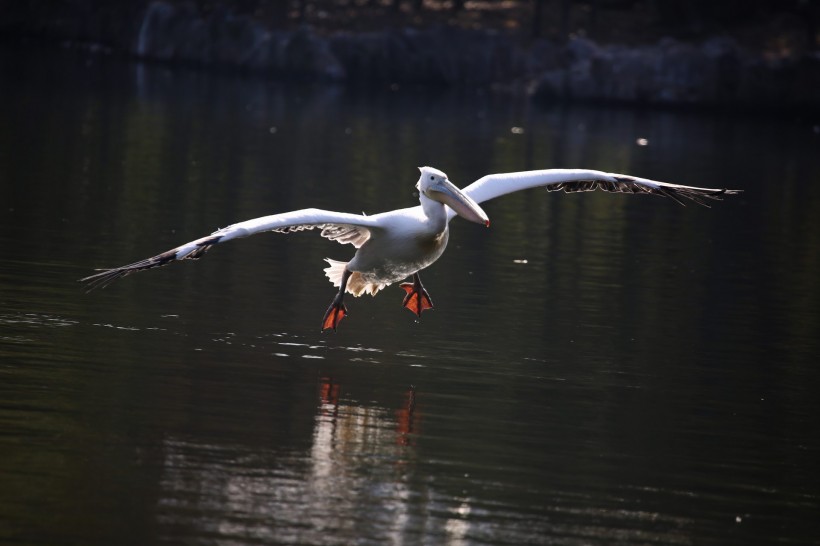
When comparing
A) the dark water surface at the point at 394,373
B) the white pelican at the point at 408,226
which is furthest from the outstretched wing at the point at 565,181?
the dark water surface at the point at 394,373

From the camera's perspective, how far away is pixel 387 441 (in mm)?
9461

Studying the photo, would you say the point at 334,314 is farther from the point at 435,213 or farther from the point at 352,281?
the point at 435,213

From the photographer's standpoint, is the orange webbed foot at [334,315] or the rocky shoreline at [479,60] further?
the rocky shoreline at [479,60]

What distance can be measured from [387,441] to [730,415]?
288 centimetres

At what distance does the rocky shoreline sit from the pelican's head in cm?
3684

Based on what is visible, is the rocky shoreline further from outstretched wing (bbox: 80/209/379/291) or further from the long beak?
the long beak

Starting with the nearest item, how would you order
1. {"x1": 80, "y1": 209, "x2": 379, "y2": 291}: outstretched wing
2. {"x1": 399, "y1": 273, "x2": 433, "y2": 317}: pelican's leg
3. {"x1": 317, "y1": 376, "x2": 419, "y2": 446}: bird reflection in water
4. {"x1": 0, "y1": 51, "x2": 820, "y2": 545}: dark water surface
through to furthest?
{"x1": 0, "y1": 51, "x2": 820, "y2": 545}: dark water surface → {"x1": 317, "y1": 376, "x2": 419, "y2": 446}: bird reflection in water → {"x1": 80, "y1": 209, "x2": 379, "y2": 291}: outstretched wing → {"x1": 399, "y1": 273, "x2": 433, "y2": 317}: pelican's leg

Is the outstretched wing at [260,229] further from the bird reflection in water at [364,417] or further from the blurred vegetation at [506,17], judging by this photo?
the blurred vegetation at [506,17]

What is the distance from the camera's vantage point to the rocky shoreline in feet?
153

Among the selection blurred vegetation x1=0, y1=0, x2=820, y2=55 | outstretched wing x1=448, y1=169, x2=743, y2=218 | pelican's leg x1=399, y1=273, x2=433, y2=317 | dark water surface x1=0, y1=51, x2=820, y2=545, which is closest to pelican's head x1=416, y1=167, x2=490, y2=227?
outstretched wing x1=448, y1=169, x2=743, y2=218

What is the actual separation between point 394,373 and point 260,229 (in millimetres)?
1833

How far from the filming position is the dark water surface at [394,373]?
8.16 metres

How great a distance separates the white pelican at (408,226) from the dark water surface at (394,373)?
526 mm

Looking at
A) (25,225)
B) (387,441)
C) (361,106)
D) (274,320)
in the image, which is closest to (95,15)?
(361,106)
